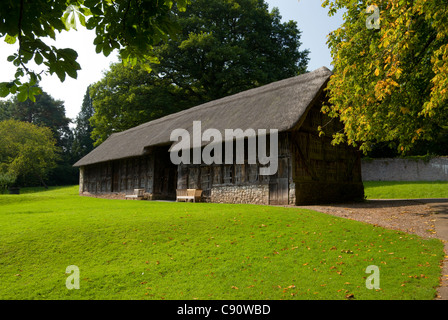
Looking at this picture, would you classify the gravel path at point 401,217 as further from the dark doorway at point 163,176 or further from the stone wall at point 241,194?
the dark doorway at point 163,176

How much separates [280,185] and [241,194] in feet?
7.84

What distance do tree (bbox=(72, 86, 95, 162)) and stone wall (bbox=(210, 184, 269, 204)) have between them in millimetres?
47900

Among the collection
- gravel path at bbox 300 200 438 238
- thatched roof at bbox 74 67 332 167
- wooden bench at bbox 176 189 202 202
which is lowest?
gravel path at bbox 300 200 438 238

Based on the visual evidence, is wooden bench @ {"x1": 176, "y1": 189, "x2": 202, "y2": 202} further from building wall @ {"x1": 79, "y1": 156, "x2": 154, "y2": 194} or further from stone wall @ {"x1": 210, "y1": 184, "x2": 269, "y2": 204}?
building wall @ {"x1": 79, "y1": 156, "x2": 154, "y2": 194}

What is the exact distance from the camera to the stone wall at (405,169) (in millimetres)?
26466

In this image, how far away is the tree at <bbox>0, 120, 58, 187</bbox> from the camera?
140ft

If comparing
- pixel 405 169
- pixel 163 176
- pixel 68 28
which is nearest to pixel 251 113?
pixel 163 176

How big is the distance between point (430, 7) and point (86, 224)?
35.0 ft

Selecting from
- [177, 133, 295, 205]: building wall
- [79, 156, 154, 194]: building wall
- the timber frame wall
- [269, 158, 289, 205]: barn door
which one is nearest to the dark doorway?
[79, 156, 154, 194]: building wall

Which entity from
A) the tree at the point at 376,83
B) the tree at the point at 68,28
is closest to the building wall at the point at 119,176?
the tree at the point at 376,83

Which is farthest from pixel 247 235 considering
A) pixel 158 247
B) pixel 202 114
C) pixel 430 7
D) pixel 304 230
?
pixel 202 114

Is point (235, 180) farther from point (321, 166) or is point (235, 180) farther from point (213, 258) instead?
point (213, 258)

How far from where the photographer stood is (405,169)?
2775 cm

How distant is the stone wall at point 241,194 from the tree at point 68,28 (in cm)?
1223
